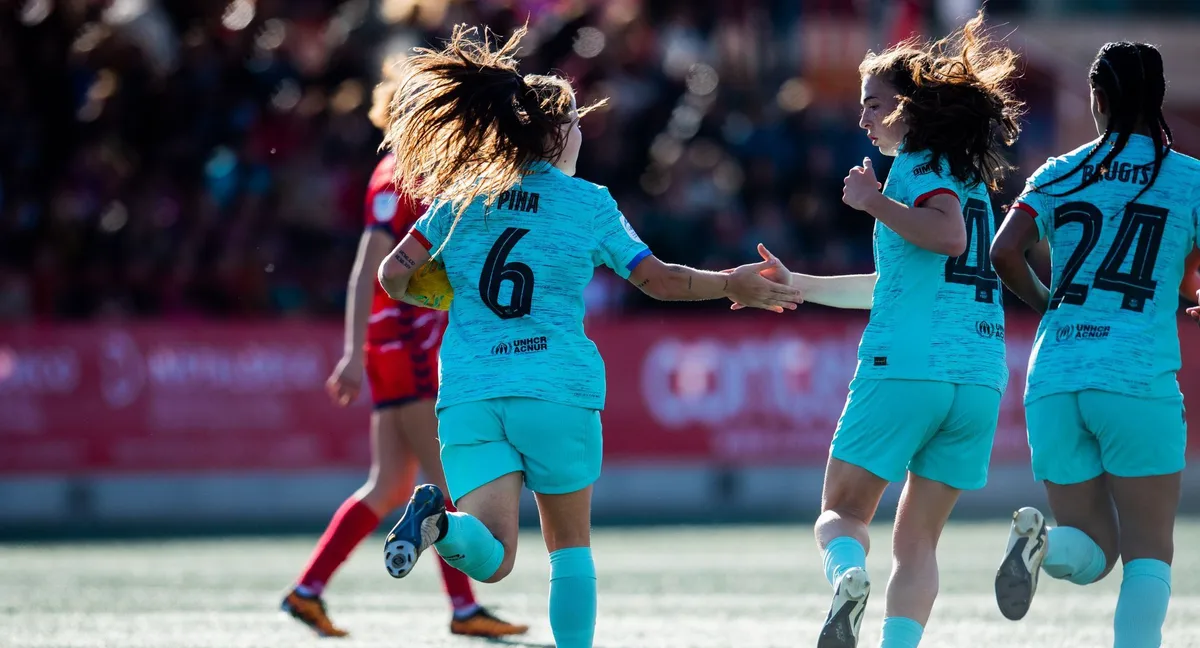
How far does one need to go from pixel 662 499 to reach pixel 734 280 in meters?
9.92

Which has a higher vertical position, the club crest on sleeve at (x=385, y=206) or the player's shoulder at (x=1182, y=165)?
the player's shoulder at (x=1182, y=165)

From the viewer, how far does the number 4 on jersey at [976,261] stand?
5375 millimetres

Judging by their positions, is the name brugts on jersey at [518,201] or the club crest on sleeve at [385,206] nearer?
the name brugts on jersey at [518,201]

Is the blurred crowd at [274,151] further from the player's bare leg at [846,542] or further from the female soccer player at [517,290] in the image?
the player's bare leg at [846,542]

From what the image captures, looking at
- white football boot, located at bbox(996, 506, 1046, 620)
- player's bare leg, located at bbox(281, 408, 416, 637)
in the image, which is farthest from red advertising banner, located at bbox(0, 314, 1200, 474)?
white football boot, located at bbox(996, 506, 1046, 620)

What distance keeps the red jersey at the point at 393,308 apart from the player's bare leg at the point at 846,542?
2.49 meters

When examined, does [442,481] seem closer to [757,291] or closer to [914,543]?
[757,291]

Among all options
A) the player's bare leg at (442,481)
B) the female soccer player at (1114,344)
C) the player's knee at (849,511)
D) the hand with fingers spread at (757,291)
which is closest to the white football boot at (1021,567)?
the female soccer player at (1114,344)

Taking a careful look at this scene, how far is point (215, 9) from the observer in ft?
56.3

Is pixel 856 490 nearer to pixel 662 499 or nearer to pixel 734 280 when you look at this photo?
pixel 734 280

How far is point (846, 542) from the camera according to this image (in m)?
5.28

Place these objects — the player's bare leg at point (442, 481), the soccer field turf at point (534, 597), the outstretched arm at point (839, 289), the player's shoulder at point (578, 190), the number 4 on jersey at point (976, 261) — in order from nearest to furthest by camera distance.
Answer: the number 4 on jersey at point (976, 261) < the player's shoulder at point (578, 190) < the outstretched arm at point (839, 289) < the soccer field turf at point (534, 597) < the player's bare leg at point (442, 481)

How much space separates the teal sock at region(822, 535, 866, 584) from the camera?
5.18 m

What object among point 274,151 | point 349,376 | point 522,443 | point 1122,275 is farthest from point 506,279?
point 274,151
